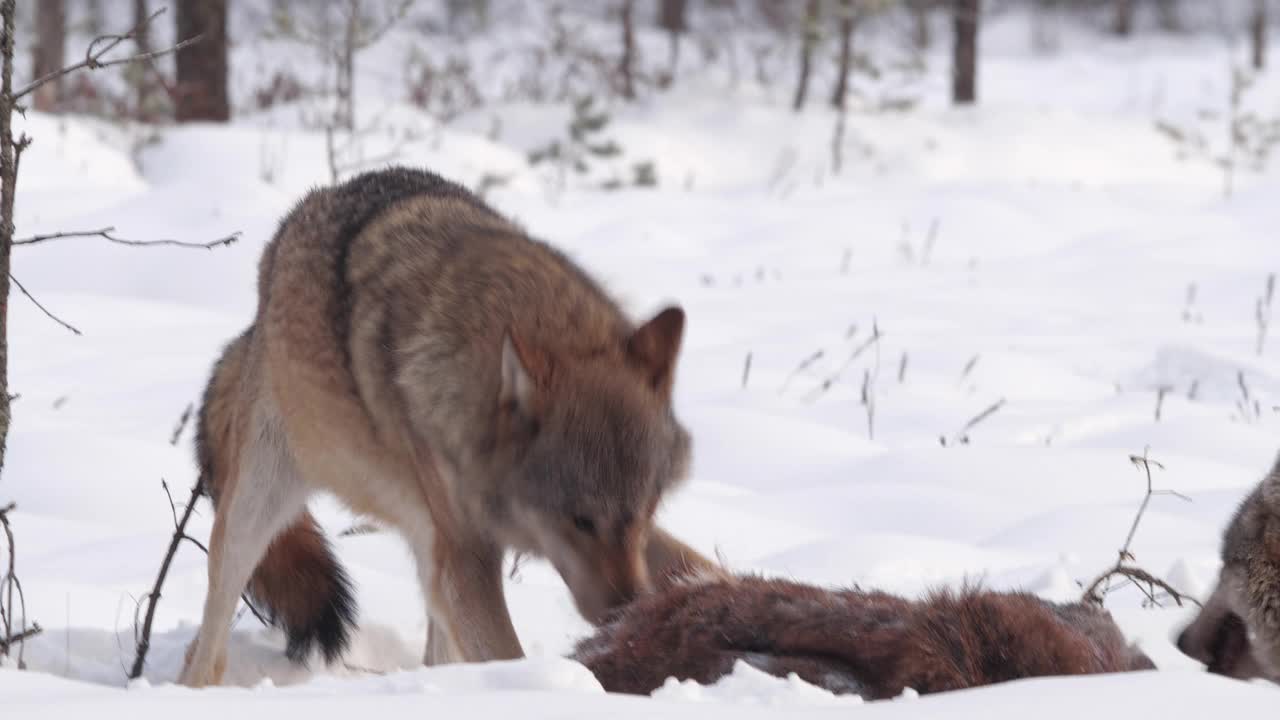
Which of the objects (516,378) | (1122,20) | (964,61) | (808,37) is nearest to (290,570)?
(516,378)

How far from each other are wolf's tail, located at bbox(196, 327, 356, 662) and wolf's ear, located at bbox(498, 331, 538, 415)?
1.01m

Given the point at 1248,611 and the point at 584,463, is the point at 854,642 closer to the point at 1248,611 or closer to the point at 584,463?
the point at 584,463

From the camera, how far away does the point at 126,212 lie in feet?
33.4

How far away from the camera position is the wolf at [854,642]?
2.46 m

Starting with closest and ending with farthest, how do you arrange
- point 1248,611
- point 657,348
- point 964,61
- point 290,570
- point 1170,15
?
point 1248,611 → point 657,348 → point 290,570 → point 964,61 → point 1170,15

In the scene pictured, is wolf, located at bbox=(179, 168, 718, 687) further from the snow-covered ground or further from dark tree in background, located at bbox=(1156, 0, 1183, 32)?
dark tree in background, located at bbox=(1156, 0, 1183, 32)

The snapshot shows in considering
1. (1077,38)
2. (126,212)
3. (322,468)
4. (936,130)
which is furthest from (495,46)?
(322,468)

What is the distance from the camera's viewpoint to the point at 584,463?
3.39 metres

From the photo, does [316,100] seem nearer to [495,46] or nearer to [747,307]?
[747,307]

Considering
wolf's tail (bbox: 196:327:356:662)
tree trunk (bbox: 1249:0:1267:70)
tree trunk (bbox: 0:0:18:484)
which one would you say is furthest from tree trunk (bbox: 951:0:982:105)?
tree trunk (bbox: 0:0:18:484)

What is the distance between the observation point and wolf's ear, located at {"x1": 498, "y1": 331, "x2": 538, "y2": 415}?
11.3 feet

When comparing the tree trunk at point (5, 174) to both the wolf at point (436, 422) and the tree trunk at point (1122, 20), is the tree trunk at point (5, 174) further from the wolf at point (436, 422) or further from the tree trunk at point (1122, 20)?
the tree trunk at point (1122, 20)

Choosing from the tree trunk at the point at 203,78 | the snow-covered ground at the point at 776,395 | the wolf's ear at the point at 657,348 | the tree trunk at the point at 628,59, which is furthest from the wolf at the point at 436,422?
the tree trunk at the point at 628,59

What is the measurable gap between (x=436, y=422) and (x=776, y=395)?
3.69m
